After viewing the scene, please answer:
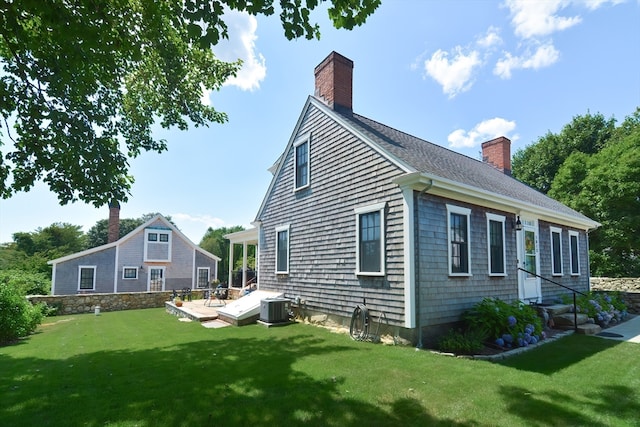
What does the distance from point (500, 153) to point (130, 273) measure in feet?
81.1

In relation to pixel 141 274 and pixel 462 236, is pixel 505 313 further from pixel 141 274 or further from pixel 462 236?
pixel 141 274

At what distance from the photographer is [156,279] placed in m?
25.1

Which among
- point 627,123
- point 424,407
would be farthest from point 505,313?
point 627,123

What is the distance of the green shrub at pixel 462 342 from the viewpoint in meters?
6.99

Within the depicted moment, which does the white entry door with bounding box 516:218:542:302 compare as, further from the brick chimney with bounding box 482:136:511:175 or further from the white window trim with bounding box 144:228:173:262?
the white window trim with bounding box 144:228:173:262

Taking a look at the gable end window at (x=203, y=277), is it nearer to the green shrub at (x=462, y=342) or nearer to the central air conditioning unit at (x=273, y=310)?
the central air conditioning unit at (x=273, y=310)

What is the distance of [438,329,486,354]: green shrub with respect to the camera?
22.9 ft

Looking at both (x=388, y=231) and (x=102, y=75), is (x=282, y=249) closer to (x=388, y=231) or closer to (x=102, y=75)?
(x=388, y=231)

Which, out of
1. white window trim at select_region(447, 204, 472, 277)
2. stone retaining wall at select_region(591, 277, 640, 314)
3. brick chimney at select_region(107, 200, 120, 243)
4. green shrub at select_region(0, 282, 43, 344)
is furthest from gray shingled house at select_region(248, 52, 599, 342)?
brick chimney at select_region(107, 200, 120, 243)

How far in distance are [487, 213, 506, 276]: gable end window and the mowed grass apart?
2.21 m

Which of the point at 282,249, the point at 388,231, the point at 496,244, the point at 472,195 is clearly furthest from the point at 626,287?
the point at 282,249

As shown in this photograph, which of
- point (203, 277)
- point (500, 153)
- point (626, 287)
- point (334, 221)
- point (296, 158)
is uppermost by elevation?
point (500, 153)

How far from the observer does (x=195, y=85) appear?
11.5 m

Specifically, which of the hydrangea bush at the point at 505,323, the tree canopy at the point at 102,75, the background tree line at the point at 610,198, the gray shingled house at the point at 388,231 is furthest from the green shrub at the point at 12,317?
the background tree line at the point at 610,198
